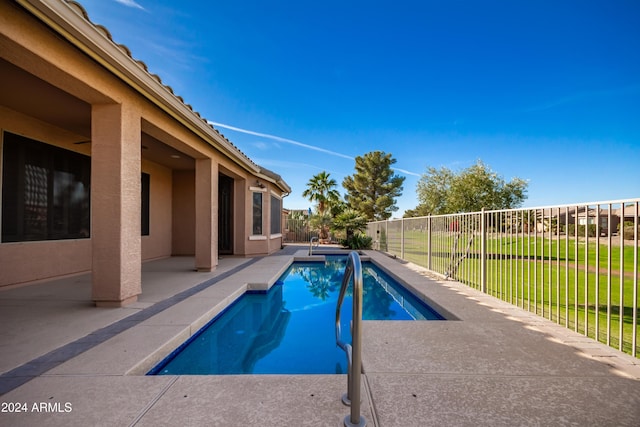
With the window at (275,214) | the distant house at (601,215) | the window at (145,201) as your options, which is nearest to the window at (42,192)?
the window at (145,201)

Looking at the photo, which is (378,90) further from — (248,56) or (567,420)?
(567,420)

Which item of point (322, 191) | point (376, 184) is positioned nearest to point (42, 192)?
point (322, 191)

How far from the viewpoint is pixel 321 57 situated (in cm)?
1498

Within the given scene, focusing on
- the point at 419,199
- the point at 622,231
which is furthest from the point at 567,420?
the point at 419,199

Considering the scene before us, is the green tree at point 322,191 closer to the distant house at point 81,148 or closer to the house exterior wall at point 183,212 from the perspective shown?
the house exterior wall at point 183,212

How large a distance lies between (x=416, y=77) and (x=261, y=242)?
13.0 m

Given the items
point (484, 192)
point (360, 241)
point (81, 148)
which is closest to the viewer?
point (81, 148)

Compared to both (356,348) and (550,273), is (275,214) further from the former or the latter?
(356,348)

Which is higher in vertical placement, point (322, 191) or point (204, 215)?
point (322, 191)

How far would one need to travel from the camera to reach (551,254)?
455cm

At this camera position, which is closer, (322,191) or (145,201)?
(145,201)

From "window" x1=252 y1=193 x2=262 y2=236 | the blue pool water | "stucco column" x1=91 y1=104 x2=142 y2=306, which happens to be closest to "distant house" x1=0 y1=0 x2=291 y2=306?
"stucco column" x1=91 y1=104 x2=142 y2=306

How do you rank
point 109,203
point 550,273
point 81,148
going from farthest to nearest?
point 81,148 < point 109,203 < point 550,273

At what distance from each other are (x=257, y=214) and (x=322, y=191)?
13.1 meters
